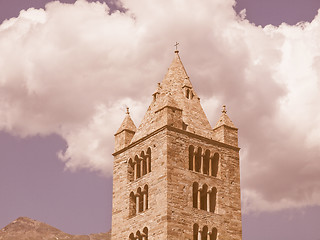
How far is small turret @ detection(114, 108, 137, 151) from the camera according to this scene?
5672 cm

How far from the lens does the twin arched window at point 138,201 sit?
52.2m

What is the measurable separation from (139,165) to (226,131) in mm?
7326

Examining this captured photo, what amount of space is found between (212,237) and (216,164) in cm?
585

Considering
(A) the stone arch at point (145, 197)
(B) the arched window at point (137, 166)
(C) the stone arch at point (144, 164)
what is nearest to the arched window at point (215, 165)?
(C) the stone arch at point (144, 164)

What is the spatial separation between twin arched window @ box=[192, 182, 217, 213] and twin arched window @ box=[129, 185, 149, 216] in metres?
3.52

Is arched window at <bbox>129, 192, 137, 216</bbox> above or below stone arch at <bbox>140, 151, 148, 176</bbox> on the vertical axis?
below

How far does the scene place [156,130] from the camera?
52.4 meters

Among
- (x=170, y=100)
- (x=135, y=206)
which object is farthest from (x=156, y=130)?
(x=135, y=206)

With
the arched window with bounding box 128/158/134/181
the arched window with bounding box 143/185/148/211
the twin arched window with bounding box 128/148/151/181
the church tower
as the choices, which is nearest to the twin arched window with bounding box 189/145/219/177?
the church tower

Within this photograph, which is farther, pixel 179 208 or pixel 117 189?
pixel 117 189

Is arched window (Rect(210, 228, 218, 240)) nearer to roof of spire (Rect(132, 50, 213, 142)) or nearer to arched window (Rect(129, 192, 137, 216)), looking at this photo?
arched window (Rect(129, 192, 137, 216))

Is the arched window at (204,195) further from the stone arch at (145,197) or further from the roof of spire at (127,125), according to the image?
the roof of spire at (127,125)

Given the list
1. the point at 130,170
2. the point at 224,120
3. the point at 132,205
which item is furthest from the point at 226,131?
the point at 132,205

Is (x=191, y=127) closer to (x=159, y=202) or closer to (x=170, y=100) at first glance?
(x=170, y=100)
